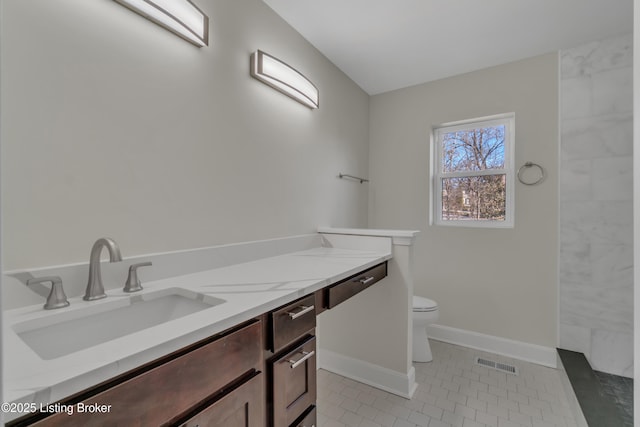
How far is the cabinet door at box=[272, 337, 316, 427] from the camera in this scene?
1.00 metres

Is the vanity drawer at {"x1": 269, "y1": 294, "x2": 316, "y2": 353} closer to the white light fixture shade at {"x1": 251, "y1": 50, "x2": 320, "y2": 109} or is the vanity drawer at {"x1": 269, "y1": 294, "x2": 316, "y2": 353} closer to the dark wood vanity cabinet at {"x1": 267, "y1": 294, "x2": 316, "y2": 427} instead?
the dark wood vanity cabinet at {"x1": 267, "y1": 294, "x2": 316, "y2": 427}

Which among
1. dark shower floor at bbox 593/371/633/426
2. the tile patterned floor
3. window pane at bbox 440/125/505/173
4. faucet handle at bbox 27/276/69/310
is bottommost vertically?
the tile patterned floor

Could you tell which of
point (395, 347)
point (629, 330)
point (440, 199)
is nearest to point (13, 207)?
point (395, 347)

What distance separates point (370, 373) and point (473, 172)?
1.92 metres

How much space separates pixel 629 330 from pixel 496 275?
0.83 meters

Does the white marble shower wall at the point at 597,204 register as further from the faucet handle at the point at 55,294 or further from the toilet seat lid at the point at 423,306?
the faucet handle at the point at 55,294

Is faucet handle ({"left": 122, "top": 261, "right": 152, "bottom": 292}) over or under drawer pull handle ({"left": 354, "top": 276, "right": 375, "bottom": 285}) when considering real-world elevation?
over

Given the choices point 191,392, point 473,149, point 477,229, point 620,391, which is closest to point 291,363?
point 191,392

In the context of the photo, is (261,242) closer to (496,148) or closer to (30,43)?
(30,43)

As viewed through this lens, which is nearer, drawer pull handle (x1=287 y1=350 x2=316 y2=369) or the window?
drawer pull handle (x1=287 y1=350 x2=316 y2=369)

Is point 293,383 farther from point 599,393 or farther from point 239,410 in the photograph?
point 599,393

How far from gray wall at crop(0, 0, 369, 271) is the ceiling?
26 cm

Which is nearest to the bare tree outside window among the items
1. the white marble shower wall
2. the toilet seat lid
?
the white marble shower wall

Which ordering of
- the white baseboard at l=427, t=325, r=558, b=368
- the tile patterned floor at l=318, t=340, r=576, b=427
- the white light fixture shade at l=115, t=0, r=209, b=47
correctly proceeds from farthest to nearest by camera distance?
the white baseboard at l=427, t=325, r=558, b=368 → the tile patterned floor at l=318, t=340, r=576, b=427 → the white light fixture shade at l=115, t=0, r=209, b=47
